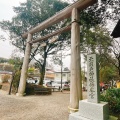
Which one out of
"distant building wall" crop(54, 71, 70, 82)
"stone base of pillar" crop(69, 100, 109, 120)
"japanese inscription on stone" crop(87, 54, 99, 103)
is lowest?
"stone base of pillar" crop(69, 100, 109, 120)

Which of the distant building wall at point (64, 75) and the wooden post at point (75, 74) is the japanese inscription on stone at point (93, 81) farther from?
the distant building wall at point (64, 75)

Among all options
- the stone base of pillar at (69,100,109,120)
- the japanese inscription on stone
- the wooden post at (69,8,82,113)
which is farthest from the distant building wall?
the stone base of pillar at (69,100,109,120)

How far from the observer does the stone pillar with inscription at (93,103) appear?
484 centimetres

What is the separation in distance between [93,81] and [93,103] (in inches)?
33.3

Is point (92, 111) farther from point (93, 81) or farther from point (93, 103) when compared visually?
point (93, 81)

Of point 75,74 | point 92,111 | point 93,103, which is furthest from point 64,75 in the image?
point 92,111

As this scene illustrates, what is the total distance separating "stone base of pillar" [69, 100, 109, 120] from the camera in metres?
4.77

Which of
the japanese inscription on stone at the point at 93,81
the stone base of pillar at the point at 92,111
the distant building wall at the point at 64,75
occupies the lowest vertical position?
the stone base of pillar at the point at 92,111

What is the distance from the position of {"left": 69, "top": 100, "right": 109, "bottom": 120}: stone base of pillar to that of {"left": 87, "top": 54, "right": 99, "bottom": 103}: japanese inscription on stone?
23 cm

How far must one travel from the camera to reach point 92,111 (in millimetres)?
4965

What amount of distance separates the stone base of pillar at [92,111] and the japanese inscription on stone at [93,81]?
0.23 meters

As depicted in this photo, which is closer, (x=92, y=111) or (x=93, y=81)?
(x=92, y=111)

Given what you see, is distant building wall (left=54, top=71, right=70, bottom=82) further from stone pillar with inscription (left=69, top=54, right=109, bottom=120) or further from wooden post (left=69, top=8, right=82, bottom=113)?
stone pillar with inscription (left=69, top=54, right=109, bottom=120)

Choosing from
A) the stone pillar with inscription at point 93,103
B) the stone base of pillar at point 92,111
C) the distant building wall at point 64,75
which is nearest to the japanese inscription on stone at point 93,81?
the stone pillar with inscription at point 93,103
